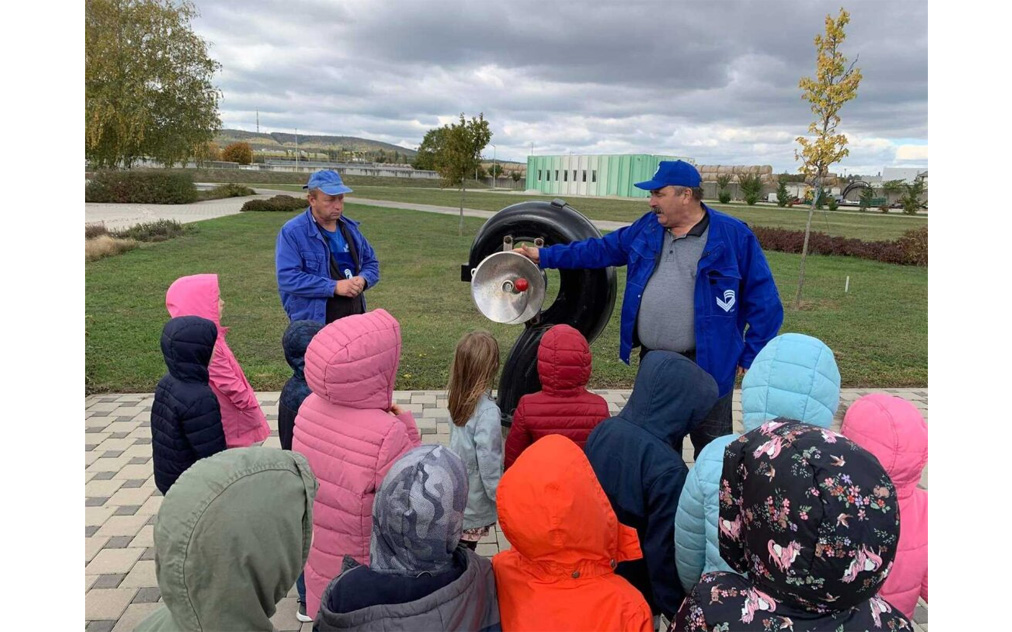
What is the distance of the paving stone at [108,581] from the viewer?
9.76 feet

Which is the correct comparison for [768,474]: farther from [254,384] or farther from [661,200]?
[254,384]

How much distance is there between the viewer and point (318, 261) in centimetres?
404

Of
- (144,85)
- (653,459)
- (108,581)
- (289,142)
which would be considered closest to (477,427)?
(653,459)

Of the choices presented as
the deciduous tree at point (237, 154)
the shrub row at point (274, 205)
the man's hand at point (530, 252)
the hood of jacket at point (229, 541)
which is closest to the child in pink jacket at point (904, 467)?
the hood of jacket at point (229, 541)

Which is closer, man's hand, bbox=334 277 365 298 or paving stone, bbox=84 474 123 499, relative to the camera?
paving stone, bbox=84 474 123 499

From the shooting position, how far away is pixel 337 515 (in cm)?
222

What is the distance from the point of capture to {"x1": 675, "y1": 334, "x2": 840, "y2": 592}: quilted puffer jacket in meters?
1.94

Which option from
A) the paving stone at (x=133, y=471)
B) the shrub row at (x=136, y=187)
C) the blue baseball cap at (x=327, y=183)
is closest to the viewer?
the blue baseball cap at (x=327, y=183)

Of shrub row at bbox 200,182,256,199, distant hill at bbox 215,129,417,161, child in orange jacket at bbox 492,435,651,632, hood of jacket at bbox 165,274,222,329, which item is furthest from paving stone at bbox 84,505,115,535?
distant hill at bbox 215,129,417,161

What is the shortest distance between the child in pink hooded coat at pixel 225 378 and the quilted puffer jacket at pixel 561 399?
4.84ft

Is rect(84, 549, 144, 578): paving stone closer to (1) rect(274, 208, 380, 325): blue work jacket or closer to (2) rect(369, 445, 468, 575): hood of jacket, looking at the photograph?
(1) rect(274, 208, 380, 325): blue work jacket

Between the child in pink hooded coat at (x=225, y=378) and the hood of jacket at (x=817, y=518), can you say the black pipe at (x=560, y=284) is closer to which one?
the child in pink hooded coat at (x=225, y=378)

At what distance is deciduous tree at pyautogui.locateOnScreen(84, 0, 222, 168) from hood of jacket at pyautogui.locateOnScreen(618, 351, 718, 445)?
96.4ft

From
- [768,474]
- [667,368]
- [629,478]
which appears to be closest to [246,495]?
[768,474]
